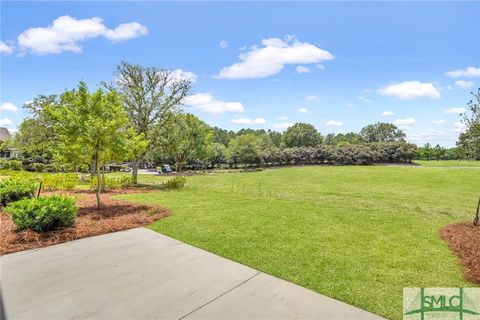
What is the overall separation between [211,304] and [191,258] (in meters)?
1.69

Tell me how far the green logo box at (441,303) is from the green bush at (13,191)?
1138 centimetres

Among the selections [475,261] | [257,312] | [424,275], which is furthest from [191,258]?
[475,261]

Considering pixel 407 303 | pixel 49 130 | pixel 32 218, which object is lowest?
pixel 407 303

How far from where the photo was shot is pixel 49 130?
19922 millimetres

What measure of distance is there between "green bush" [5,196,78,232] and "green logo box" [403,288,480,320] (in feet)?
23.7

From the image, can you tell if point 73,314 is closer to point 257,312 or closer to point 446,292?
point 257,312

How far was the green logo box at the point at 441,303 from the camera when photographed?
3.49 meters

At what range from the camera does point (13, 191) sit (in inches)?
377

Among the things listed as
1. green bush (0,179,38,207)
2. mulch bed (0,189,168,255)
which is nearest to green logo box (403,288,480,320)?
mulch bed (0,189,168,255)

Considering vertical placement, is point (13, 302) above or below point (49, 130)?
below

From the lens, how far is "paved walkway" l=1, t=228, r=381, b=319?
3459mm

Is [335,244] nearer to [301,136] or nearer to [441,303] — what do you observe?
[441,303]

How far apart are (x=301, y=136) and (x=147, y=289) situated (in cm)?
7507

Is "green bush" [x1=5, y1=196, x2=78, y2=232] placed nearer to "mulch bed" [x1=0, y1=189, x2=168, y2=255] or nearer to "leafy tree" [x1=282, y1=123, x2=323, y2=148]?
"mulch bed" [x1=0, y1=189, x2=168, y2=255]
